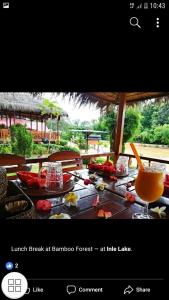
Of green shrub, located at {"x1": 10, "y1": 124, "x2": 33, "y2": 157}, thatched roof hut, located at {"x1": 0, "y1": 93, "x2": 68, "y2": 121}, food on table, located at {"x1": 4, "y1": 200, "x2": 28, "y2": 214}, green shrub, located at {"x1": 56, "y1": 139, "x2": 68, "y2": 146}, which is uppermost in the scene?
thatched roof hut, located at {"x1": 0, "y1": 93, "x2": 68, "y2": 121}

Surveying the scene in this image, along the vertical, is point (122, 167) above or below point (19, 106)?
below

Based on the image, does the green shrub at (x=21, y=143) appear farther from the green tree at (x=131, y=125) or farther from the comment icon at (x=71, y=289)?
the comment icon at (x=71, y=289)

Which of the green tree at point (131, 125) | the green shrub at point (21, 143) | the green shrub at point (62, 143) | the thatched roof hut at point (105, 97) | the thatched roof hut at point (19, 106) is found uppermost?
the thatched roof hut at point (19, 106)

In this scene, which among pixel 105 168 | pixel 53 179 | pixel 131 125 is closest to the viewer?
pixel 53 179

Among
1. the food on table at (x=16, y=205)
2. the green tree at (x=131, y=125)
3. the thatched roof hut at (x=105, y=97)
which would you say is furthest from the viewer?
the green tree at (x=131, y=125)

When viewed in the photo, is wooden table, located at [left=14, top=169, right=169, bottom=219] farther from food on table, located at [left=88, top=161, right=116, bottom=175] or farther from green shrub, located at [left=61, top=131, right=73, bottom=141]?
green shrub, located at [left=61, top=131, right=73, bottom=141]

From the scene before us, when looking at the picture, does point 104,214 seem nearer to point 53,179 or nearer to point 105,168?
point 53,179

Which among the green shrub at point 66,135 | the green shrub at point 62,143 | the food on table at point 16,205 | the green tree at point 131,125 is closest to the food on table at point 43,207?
the food on table at point 16,205

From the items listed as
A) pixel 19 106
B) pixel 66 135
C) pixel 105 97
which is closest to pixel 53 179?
pixel 105 97

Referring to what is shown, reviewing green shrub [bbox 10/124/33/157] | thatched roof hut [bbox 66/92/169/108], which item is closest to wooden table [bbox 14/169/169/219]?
thatched roof hut [bbox 66/92/169/108]
